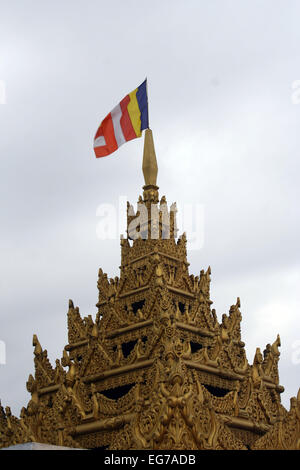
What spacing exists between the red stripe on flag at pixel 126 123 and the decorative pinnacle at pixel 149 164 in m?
0.53

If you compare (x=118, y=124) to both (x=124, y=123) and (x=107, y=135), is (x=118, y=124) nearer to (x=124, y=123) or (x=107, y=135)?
(x=124, y=123)

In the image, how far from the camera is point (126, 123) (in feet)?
102

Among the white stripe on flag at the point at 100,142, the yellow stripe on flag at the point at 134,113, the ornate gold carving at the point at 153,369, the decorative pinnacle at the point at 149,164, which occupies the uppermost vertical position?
the yellow stripe on flag at the point at 134,113

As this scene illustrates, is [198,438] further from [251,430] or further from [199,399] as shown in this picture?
[251,430]

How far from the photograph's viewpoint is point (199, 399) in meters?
19.4

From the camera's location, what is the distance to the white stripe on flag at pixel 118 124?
3095 centimetres

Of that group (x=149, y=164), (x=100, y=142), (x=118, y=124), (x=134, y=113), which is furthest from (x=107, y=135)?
(x=149, y=164)

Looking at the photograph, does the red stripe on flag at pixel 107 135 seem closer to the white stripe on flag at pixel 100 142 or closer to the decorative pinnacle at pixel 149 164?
the white stripe on flag at pixel 100 142

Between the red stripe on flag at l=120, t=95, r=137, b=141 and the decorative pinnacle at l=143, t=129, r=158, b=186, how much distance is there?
0.53 meters

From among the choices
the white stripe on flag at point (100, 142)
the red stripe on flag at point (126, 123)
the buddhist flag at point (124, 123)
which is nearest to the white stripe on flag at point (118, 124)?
the buddhist flag at point (124, 123)

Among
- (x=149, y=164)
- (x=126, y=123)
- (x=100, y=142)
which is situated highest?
(x=126, y=123)

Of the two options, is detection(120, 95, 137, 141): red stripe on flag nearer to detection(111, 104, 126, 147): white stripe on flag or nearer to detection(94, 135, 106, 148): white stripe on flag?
detection(111, 104, 126, 147): white stripe on flag

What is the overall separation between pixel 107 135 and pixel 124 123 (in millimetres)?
750
